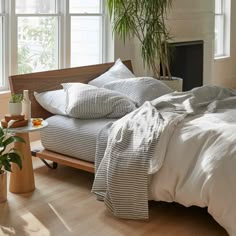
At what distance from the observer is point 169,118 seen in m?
3.15

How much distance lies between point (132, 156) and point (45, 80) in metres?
1.55

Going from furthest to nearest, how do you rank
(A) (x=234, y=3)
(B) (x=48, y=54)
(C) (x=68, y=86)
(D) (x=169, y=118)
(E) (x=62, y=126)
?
(A) (x=234, y=3) → (B) (x=48, y=54) → (C) (x=68, y=86) → (E) (x=62, y=126) → (D) (x=169, y=118)

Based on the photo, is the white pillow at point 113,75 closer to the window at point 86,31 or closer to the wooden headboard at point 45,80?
the wooden headboard at point 45,80

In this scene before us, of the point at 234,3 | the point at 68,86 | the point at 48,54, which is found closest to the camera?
the point at 68,86

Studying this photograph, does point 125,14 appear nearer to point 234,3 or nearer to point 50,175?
point 50,175

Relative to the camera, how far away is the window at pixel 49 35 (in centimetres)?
445

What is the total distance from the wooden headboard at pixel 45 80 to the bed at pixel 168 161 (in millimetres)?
869

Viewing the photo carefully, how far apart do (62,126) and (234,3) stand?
217 inches

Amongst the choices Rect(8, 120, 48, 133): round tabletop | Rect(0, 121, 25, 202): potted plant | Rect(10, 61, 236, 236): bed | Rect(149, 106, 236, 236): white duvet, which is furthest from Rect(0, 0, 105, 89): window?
Rect(149, 106, 236, 236): white duvet

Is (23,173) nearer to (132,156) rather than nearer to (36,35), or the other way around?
(132,156)

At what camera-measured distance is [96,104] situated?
3715 millimetres

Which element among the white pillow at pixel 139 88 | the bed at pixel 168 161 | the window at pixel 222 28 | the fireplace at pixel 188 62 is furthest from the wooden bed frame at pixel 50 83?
the window at pixel 222 28

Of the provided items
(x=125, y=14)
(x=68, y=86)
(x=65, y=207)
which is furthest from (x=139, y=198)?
(x=125, y=14)

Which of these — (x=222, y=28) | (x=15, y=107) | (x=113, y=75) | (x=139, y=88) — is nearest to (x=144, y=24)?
(x=113, y=75)
